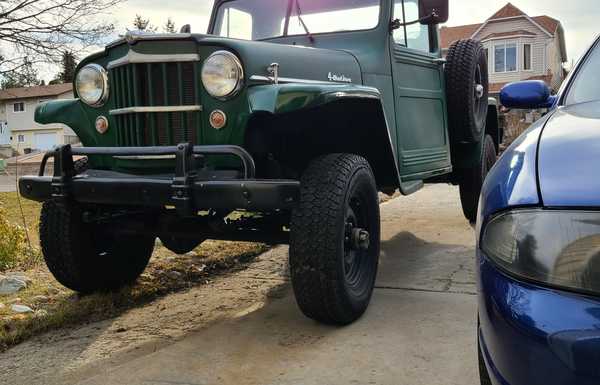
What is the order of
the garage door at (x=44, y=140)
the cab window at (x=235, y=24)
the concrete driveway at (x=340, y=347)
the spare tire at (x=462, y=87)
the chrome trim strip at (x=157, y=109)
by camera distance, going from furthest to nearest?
1. the garage door at (x=44, y=140)
2. the spare tire at (x=462, y=87)
3. the cab window at (x=235, y=24)
4. the chrome trim strip at (x=157, y=109)
5. the concrete driveway at (x=340, y=347)

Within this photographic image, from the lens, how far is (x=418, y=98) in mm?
4664

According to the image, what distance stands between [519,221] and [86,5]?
548 inches

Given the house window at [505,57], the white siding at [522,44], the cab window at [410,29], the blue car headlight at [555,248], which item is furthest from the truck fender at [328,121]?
the house window at [505,57]

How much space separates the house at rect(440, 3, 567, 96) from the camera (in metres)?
30.1

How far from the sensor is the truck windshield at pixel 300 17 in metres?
4.27

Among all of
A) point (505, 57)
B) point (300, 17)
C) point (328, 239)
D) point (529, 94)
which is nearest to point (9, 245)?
point (300, 17)

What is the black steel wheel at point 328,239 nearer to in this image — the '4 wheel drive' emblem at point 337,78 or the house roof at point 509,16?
the '4 wheel drive' emblem at point 337,78

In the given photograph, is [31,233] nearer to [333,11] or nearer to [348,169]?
[333,11]

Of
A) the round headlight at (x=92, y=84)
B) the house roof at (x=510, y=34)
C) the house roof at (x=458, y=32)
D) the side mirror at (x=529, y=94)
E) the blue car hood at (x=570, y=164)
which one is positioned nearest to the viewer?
the blue car hood at (x=570, y=164)

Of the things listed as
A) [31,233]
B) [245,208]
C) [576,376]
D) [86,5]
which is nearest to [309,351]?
[245,208]

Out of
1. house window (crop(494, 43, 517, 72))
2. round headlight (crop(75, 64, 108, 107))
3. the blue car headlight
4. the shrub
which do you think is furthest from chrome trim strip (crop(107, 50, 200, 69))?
→ house window (crop(494, 43, 517, 72))

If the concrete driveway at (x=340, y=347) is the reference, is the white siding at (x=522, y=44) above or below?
above

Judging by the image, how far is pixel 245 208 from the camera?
2.91 m

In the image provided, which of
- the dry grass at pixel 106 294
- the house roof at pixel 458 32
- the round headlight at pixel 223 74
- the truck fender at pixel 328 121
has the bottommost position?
the dry grass at pixel 106 294
